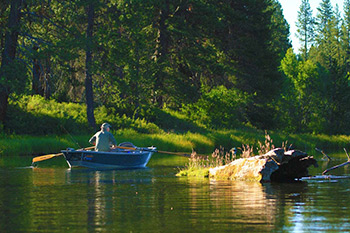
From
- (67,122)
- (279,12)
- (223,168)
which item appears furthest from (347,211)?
(279,12)

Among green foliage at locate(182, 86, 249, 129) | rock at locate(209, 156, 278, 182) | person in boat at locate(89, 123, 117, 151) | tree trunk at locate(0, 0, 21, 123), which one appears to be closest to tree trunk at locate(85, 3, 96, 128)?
tree trunk at locate(0, 0, 21, 123)

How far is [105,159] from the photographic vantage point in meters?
26.2

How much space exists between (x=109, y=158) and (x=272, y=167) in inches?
347

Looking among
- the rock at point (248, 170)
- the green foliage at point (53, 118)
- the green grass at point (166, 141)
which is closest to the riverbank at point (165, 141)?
the green grass at point (166, 141)

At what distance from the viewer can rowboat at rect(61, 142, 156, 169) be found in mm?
25641

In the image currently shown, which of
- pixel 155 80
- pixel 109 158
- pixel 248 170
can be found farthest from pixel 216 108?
pixel 248 170

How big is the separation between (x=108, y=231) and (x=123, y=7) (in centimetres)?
3462

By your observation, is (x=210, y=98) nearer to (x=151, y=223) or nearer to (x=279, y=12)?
(x=151, y=223)

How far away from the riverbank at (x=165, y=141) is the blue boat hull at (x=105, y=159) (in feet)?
16.8

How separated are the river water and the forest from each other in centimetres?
1735

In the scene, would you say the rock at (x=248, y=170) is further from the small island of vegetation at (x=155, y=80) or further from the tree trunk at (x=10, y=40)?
the tree trunk at (x=10, y=40)

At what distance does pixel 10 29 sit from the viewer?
1432 inches

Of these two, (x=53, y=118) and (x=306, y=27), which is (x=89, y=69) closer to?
(x=53, y=118)

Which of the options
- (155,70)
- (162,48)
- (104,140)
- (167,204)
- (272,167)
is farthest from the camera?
(162,48)
